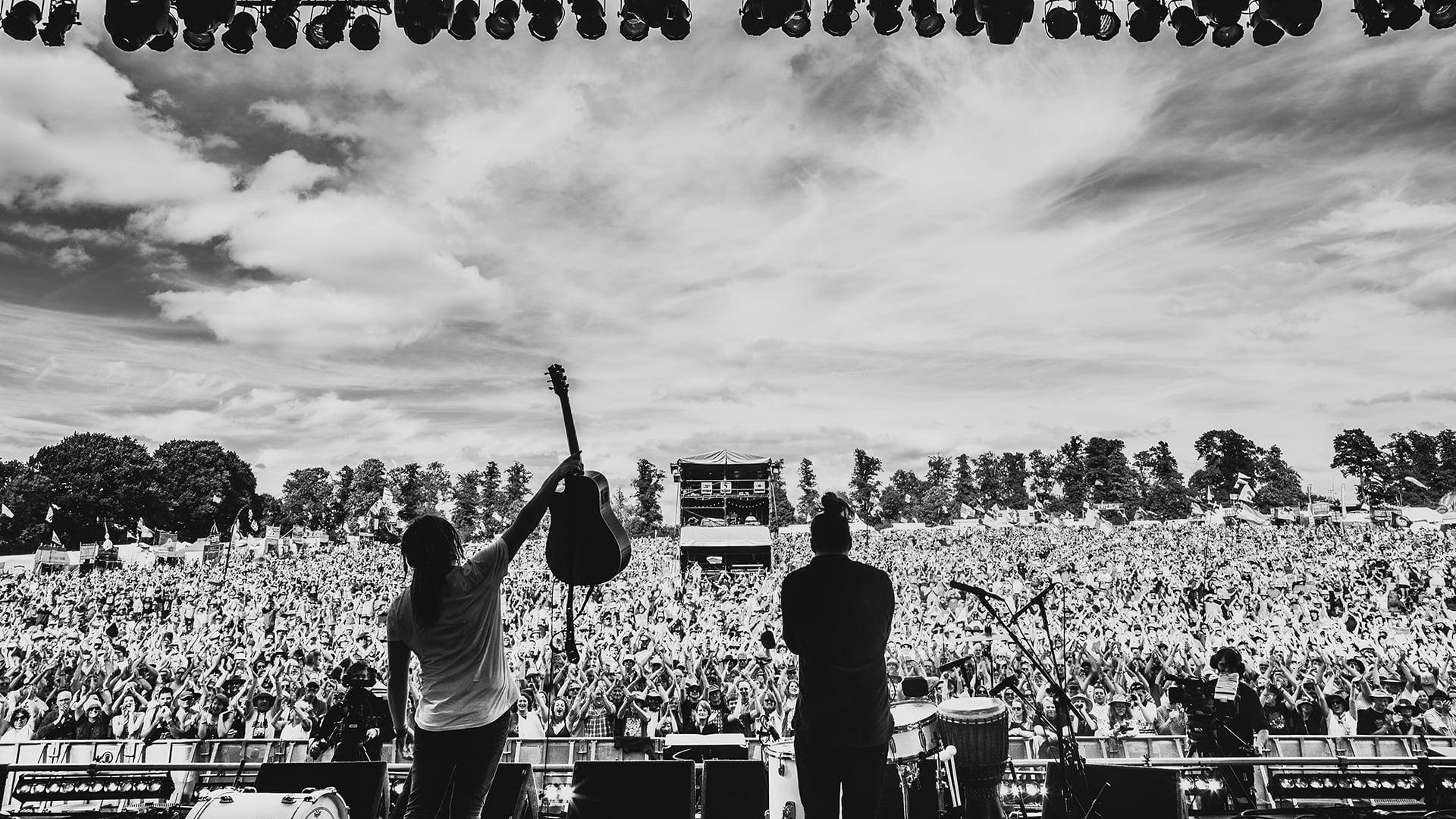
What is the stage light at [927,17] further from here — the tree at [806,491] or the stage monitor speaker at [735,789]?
the tree at [806,491]

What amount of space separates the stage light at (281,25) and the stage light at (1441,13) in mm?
6573

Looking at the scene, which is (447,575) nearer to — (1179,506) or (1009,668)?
(1009,668)

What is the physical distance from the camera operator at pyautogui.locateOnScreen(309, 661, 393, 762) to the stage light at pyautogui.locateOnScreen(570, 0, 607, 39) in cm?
403

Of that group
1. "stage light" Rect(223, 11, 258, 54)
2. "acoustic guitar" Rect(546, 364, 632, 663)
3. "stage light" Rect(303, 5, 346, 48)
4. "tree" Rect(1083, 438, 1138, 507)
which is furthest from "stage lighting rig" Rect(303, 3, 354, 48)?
"tree" Rect(1083, 438, 1138, 507)

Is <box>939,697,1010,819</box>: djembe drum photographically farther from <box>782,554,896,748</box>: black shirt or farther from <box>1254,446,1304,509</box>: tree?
<box>1254,446,1304,509</box>: tree

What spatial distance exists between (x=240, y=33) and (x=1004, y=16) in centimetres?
459

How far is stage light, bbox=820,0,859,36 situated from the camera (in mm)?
4648

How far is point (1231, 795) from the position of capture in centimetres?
438

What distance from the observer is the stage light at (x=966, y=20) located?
4589mm

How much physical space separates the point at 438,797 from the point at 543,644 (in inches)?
360

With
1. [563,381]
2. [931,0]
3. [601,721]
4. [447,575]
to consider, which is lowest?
[601,721]

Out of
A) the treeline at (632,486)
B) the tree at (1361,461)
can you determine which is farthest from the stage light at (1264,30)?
the tree at (1361,461)

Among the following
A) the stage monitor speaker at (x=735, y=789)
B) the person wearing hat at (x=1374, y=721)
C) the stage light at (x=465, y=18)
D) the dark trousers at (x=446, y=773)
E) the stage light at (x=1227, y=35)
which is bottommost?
the person wearing hat at (x=1374, y=721)

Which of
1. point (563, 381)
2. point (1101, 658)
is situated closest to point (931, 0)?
point (563, 381)
